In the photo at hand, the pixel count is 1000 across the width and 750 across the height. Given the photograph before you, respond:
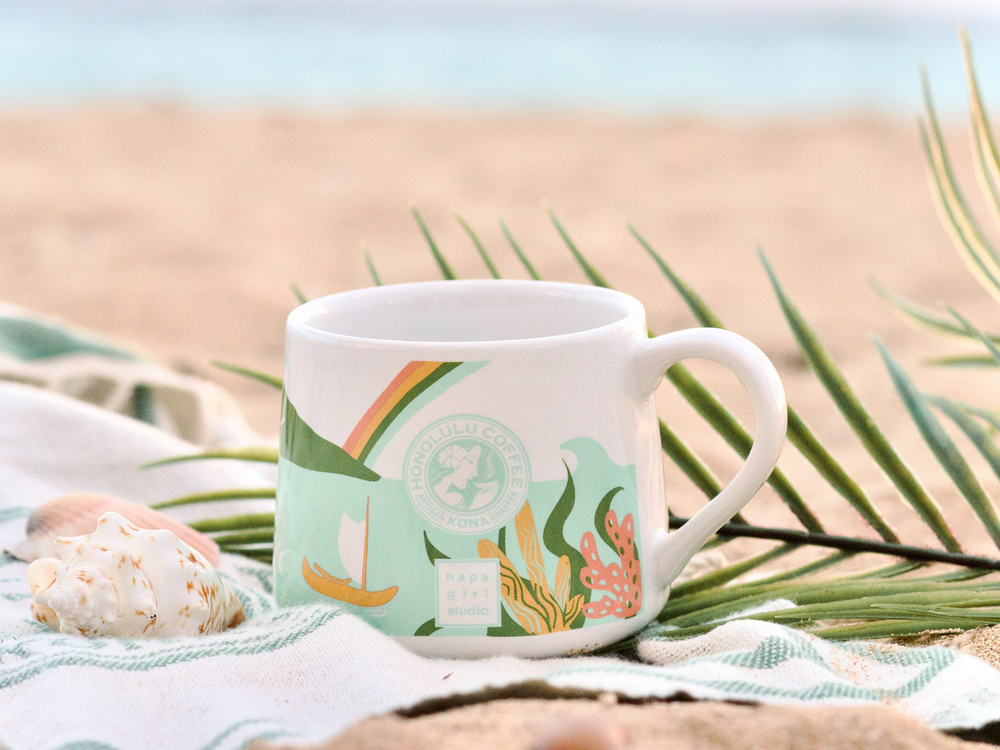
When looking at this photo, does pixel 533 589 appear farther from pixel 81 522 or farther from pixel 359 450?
pixel 81 522

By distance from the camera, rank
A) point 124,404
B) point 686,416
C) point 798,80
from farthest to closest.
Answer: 1. point 798,80
2. point 686,416
3. point 124,404

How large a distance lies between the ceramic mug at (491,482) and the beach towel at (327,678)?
3cm

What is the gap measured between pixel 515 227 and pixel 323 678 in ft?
8.81

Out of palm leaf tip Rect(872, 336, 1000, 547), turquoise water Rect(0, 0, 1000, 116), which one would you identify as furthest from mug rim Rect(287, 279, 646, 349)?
turquoise water Rect(0, 0, 1000, 116)

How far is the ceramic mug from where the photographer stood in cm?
59

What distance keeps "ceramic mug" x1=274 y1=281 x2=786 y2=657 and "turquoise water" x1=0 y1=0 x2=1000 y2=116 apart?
5.37 meters

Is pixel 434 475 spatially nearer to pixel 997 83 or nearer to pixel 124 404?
pixel 124 404

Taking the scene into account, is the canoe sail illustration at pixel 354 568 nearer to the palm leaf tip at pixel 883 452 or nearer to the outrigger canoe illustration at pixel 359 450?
the outrigger canoe illustration at pixel 359 450

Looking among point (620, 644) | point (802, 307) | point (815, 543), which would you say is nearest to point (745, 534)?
point (815, 543)

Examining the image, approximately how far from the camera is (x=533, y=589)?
60 centimetres

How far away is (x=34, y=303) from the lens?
7.48ft

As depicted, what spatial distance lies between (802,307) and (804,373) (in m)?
0.57

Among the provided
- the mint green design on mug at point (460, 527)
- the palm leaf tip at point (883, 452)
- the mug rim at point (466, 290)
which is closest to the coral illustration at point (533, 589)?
the mint green design on mug at point (460, 527)

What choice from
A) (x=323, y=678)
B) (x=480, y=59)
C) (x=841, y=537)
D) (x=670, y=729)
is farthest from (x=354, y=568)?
(x=480, y=59)
